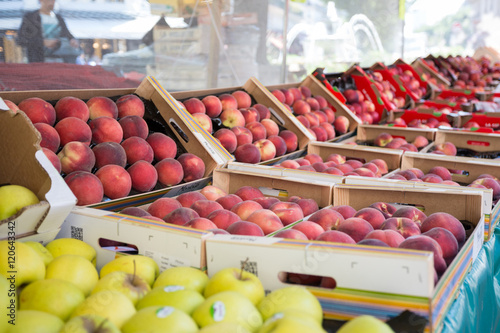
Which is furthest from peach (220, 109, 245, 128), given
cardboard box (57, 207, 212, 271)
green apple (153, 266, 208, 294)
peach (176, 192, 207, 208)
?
green apple (153, 266, 208, 294)

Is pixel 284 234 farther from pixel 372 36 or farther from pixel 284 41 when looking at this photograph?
pixel 372 36

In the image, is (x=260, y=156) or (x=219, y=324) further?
(x=260, y=156)

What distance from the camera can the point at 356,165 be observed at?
2.71 meters

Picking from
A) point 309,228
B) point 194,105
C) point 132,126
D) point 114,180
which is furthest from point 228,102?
point 309,228

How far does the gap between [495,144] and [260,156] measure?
1.57 meters

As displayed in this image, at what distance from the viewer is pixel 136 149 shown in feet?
7.27

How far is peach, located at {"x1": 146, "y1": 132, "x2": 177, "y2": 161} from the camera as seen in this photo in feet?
7.69

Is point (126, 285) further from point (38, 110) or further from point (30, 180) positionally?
point (38, 110)

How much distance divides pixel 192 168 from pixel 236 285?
1281 mm

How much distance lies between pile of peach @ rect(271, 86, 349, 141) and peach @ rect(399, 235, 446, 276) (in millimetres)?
2040

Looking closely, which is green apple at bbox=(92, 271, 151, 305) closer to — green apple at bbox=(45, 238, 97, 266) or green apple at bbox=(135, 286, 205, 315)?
green apple at bbox=(135, 286, 205, 315)

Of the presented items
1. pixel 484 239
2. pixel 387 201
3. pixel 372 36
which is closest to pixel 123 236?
pixel 387 201

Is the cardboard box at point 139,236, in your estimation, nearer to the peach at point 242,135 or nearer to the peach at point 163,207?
the peach at point 163,207

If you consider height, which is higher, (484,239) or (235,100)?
(235,100)
